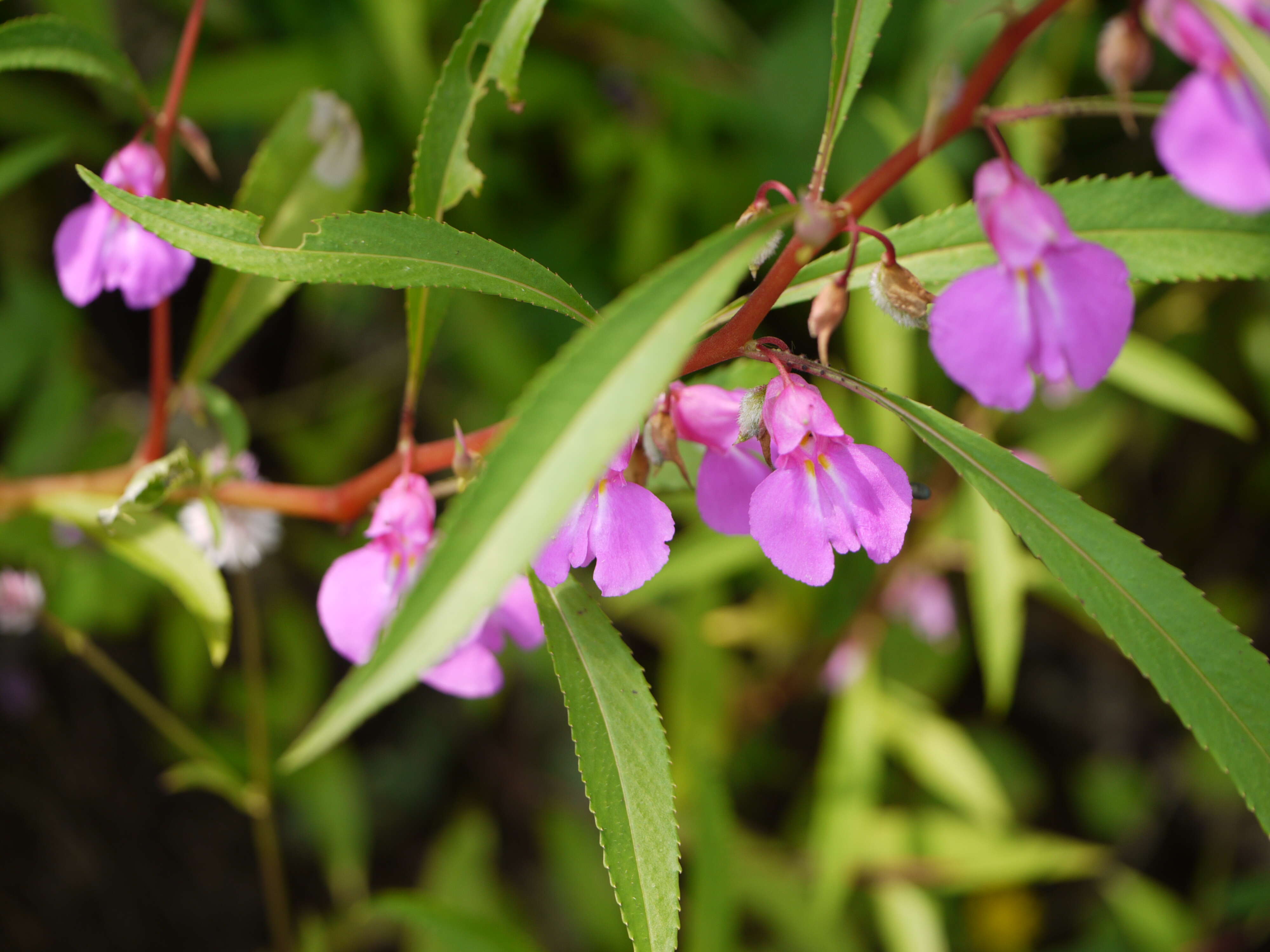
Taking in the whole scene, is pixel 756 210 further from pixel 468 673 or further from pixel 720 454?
pixel 468 673

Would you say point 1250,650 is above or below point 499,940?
below

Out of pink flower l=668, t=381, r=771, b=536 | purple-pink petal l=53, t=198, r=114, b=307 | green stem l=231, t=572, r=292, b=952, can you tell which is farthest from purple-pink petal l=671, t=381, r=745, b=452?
green stem l=231, t=572, r=292, b=952

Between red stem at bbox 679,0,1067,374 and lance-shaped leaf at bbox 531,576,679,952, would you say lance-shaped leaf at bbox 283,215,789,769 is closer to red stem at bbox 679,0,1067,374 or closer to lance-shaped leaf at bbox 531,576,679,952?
red stem at bbox 679,0,1067,374

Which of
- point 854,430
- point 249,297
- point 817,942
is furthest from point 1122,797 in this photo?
point 249,297

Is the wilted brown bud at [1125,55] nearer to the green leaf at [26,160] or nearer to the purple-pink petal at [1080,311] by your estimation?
the purple-pink petal at [1080,311]

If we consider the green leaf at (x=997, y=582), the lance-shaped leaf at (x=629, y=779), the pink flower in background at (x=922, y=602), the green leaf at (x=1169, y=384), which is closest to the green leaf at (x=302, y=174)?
the lance-shaped leaf at (x=629, y=779)

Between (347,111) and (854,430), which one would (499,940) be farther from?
(347,111)

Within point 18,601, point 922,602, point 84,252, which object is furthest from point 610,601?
point 84,252
